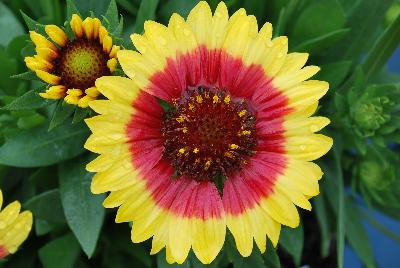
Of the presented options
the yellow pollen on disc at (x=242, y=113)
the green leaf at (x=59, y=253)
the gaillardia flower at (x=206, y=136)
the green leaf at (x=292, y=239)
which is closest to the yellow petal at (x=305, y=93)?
the gaillardia flower at (x=206, y=136)

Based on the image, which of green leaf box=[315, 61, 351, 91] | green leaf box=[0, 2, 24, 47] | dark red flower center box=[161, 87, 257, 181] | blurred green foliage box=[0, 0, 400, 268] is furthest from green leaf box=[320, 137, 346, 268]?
green leaf box=[0, 2, 24, 47]

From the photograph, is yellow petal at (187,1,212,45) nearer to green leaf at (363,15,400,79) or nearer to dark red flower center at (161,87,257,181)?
dark red flower center at (161,87,257,181)

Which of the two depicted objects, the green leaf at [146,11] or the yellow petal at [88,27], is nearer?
the yellow petal at [88,27]

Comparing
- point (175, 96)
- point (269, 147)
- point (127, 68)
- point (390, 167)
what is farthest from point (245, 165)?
point (390, 167)

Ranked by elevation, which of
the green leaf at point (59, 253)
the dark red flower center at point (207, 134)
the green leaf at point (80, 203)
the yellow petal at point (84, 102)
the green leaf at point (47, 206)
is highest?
the yellow petal at point (84, 102)

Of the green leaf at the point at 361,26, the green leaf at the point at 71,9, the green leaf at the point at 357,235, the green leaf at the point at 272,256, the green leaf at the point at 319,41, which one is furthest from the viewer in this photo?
the green leaf at the point at 357,235

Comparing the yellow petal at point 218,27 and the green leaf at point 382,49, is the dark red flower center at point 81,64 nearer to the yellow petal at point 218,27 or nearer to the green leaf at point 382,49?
the yellow petal at point 218,27

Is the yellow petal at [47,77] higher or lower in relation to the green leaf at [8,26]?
higher
